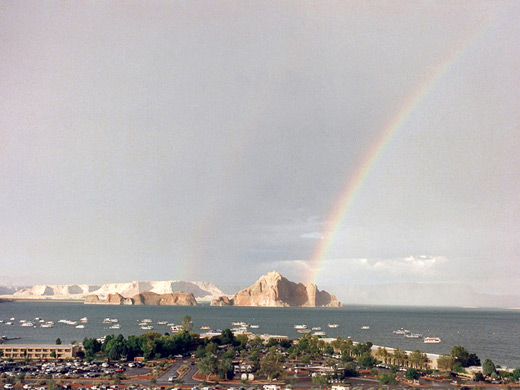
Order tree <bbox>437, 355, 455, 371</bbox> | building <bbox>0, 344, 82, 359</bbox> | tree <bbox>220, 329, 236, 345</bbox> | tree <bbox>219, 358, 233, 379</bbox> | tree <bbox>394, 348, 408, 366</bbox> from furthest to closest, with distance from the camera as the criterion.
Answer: tree <bbox>220, 329, 236, 345</bbox>
building <bbox>0, 344, 82, 359</bbox>
tree <bbox>394, 348, 408, 366</bbox>
tree <bbox>437, 355, 455, 371</bbox>
tree <bbox>219, 358, 233, 379</bbox>

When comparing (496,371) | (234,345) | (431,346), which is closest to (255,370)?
(234,345)

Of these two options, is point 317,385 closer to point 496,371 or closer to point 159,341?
point 496,371

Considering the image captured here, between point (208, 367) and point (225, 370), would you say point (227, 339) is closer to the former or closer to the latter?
point (225, 370)

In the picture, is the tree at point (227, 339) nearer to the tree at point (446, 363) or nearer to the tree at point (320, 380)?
the tree at point (320, 380)

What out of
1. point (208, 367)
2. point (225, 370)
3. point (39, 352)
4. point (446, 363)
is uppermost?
point (208, 367)

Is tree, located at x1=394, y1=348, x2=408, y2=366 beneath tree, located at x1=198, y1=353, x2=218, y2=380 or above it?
beneath

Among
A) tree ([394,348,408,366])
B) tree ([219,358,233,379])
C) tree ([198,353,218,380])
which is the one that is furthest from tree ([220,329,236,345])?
tree ([394,348,408,366])

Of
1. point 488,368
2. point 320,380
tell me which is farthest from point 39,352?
point 488,368

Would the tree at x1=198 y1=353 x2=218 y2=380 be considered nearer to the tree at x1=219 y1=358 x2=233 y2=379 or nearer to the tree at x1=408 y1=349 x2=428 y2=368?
the tree at x1=219 y1=358 x2=233 y2=379

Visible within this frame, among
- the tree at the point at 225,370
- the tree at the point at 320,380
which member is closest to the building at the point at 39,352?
the tree at the point at 225,370
